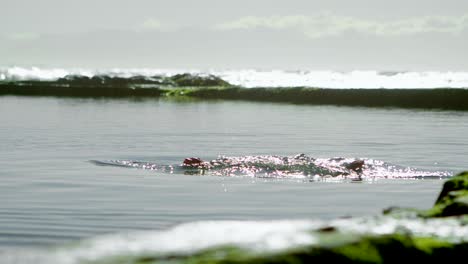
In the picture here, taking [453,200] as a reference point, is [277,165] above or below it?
below

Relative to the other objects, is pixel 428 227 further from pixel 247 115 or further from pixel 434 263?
pixel 247 115

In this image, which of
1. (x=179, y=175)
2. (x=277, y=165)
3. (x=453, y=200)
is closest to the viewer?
(x=453, y=200)

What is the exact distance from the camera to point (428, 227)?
839 centimetres

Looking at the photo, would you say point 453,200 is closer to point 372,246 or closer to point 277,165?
point 372,246

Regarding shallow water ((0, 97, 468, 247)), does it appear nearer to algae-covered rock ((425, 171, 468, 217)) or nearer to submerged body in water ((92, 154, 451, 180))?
submerged body in water ((92, 154, 451, 180))

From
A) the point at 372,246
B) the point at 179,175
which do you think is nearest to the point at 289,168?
the point at 179,175

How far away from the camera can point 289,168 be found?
26203 mm

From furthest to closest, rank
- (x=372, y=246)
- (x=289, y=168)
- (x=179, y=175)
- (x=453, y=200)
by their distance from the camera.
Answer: (x=289, y=168), (x=179, y=175), (x=453, y=200), (x=372, y=246)

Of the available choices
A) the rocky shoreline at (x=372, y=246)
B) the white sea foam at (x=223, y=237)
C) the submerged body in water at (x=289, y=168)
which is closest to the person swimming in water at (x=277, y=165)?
the submerged body in water at (x=289, y=168)

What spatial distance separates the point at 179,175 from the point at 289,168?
332cm

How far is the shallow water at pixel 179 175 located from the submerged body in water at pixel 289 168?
41.9 inches

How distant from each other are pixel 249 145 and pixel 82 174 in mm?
12168

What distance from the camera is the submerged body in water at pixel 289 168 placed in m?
25.4

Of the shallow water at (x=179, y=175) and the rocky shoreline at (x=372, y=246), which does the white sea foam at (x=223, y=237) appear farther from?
the shallow water at (x=179, y=175)
